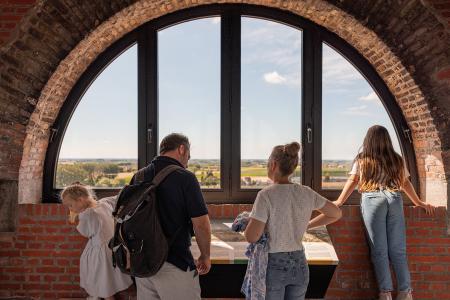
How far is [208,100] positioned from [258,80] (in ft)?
1.87

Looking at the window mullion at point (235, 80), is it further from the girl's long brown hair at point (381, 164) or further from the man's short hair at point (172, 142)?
the man's short hair at point (172, 142)

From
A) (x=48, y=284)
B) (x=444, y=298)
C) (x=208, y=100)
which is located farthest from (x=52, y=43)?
(x=444, y=298)

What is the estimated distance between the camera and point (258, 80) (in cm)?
378

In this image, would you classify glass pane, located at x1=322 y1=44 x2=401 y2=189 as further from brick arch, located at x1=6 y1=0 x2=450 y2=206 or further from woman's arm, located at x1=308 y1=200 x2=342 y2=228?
woman's arm, located at x1=308 y1=200 x2=342 y2=228

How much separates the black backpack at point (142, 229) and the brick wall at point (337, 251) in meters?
1.73

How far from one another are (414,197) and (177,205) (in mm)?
2310

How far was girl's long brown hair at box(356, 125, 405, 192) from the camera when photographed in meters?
2.94

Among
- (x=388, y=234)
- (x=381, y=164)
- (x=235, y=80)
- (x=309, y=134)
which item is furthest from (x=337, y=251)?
(x=235, y=80)

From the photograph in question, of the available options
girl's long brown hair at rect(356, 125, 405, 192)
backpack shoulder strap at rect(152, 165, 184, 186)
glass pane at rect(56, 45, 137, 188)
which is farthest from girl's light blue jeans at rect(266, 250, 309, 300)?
glass pane at rect(56, 45, 137, 188)

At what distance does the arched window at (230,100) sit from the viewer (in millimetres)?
3760

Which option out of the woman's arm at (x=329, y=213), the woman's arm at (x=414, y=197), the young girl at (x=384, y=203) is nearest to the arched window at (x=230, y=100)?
the woman's arm at (x=414, y=197)

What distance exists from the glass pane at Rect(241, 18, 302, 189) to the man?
1.76 m

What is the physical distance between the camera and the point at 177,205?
199 cm

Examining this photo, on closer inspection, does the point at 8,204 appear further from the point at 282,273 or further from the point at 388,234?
the point at 388,234
